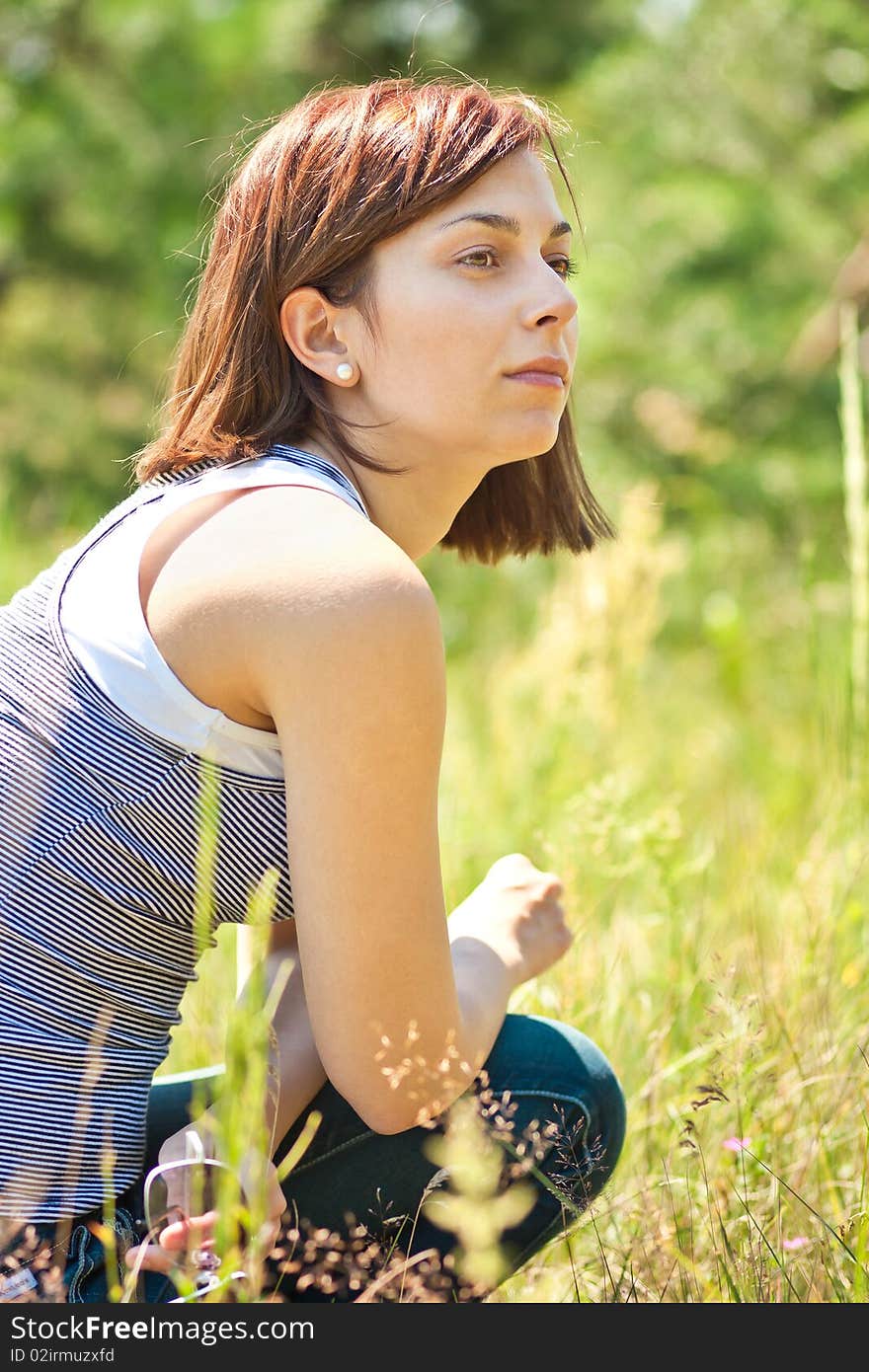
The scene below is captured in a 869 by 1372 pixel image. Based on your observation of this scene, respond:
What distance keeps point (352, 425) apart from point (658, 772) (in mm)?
1889

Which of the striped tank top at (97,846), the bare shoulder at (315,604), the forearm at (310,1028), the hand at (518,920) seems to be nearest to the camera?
the bare shoulder at (315,604)

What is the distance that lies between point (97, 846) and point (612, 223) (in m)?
3.80

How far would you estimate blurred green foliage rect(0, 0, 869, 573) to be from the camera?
4.32m

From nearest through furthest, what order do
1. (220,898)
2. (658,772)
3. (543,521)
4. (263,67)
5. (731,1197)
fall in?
(220,898)
(731,1197)
(543,521)
(658,772)
(263,67)

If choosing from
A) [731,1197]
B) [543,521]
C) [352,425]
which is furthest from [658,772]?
[352,425]

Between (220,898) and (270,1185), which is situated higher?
(220,898)

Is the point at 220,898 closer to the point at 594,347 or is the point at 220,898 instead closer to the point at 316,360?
the point at 316,360

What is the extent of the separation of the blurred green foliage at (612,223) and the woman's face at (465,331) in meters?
2.86

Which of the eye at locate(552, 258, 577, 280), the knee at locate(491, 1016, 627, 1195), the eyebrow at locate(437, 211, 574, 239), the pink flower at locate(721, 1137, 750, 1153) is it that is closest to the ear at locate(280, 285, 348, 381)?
the eyebrow at locate(437, 211, 574, 239)

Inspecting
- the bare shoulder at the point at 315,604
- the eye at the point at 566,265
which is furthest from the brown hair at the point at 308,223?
the bare shoulder at the point at 315,604

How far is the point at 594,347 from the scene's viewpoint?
14.6 ft

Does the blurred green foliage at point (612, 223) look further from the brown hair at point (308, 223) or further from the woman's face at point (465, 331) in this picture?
the woman's face at point (465, 331)

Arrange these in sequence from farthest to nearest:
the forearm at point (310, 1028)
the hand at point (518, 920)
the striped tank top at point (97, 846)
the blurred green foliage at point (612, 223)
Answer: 1. the blurred green foliage at point (612, 223)
2. the hand at point (518, 920)
3. the forearm at point (310, 1028)
4. the striped tank top at point (97, 846)

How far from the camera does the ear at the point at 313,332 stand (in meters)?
1.35
